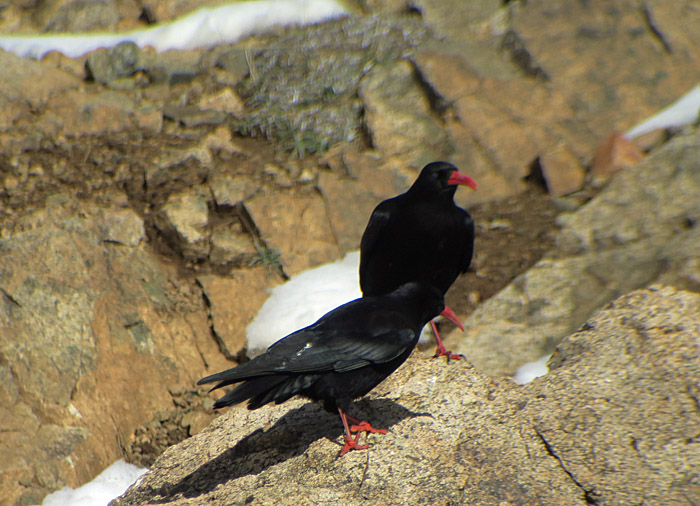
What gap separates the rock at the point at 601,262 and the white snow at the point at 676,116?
1.06 metres

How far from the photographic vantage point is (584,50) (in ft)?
31.1

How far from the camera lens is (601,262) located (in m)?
6.40

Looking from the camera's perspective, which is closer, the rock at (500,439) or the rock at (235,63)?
the rock at (500,439)

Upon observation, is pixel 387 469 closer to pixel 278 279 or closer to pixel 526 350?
pixel 526 350

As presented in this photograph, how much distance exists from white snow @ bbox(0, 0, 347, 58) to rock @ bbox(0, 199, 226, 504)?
4288 millimetres

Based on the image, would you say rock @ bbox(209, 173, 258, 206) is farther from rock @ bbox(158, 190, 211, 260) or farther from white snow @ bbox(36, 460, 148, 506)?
white snow @ bbox(36, 460, 148, 506)

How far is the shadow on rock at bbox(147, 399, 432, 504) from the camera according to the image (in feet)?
12.8

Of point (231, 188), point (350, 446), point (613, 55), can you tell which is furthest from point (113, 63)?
point (350, 446)

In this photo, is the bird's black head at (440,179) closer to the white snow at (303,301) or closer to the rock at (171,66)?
the white snow at (303,301)

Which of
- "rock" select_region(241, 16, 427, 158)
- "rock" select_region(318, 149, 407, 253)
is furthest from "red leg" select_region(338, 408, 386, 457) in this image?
"rock" select_region(241, 16, 427, 158)

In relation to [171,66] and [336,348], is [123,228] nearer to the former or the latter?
[171,66]

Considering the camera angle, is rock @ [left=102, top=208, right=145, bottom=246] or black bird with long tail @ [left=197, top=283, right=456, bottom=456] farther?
rock @ [left=102, top=208, right=145, bottom=246]

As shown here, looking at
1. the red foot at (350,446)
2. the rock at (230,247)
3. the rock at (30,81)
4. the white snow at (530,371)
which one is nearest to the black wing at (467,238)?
the white snow at (530,371)

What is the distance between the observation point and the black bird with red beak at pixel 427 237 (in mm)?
5156
